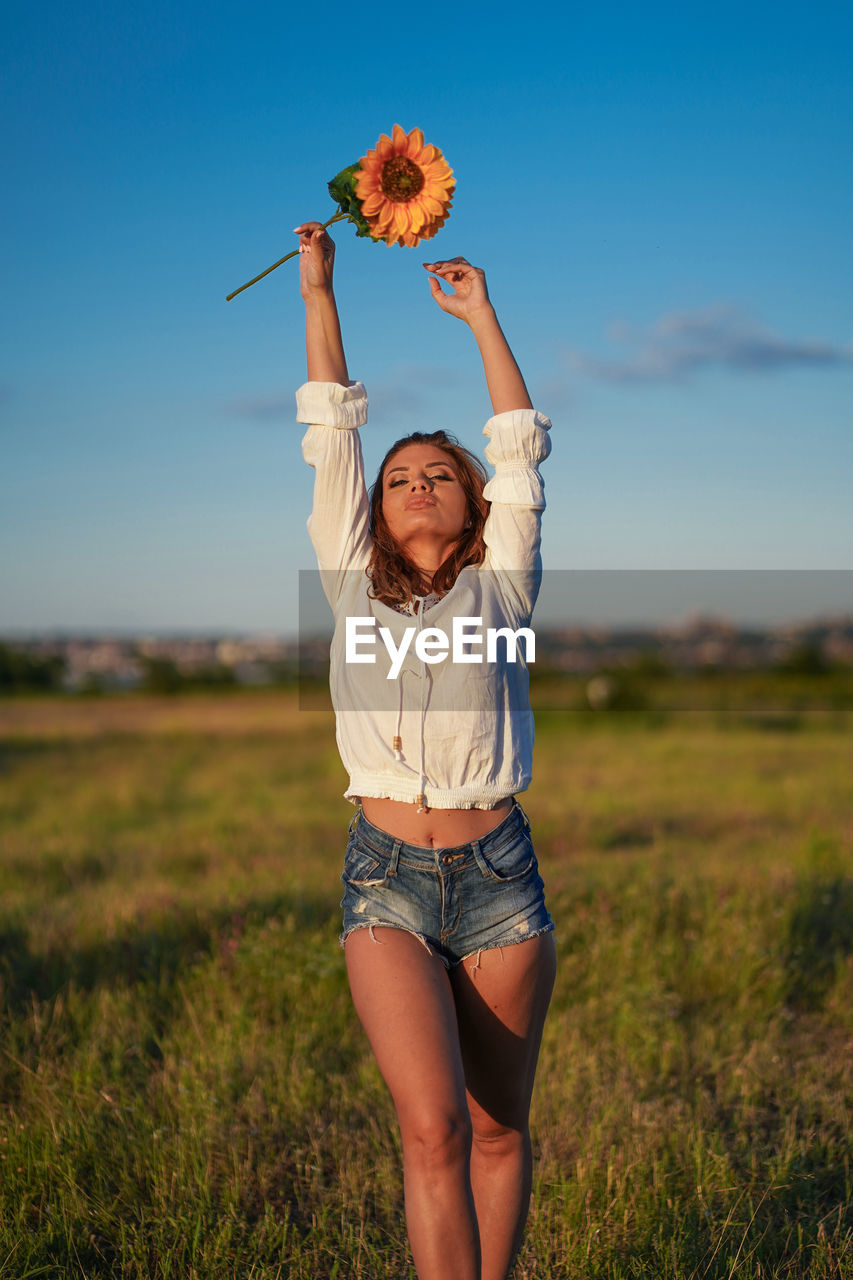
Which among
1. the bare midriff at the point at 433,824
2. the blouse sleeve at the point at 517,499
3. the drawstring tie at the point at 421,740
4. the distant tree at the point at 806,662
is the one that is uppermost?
the blouse sleeve at the point at 517,499

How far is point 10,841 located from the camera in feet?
38.1

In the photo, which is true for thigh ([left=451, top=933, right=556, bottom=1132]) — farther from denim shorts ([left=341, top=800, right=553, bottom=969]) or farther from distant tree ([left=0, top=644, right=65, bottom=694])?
distant tree ([left=0, top=644, right=65, bottom=694])

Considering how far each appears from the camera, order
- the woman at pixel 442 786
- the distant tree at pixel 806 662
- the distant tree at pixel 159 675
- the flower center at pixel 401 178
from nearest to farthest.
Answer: the woman at pixel 442 786 → the flower center at pixel 401 178 → the distant tree at pixel 806 662 → the distant tree at pixel 159 675

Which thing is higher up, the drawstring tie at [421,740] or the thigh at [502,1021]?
the drawstring tie at [421,740]

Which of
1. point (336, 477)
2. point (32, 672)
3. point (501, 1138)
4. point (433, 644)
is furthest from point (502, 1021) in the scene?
point (32, 672)

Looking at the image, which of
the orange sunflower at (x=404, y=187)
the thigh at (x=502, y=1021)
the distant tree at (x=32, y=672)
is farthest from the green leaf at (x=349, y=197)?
the distant tree at (x=32, y=672)

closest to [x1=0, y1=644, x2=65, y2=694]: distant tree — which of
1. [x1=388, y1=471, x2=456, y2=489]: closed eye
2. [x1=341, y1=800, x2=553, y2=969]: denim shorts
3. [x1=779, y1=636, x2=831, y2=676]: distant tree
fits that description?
[x1=779, y1=636, x2=831, y2=676]: distant tree

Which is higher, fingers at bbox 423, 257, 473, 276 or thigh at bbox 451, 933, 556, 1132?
fingers at bbox 423, 257, 473, 276

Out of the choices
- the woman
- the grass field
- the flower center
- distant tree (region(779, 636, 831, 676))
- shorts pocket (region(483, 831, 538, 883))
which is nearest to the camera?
the woman

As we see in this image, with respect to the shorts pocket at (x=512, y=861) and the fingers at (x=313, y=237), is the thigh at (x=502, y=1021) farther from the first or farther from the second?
the fingers at (x=313, y=237)

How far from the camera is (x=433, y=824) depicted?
2842 mm

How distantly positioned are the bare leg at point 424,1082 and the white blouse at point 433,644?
1.35 ft

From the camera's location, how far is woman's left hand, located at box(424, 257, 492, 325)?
3.23 meters

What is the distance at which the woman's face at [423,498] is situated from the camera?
318 centimetres
